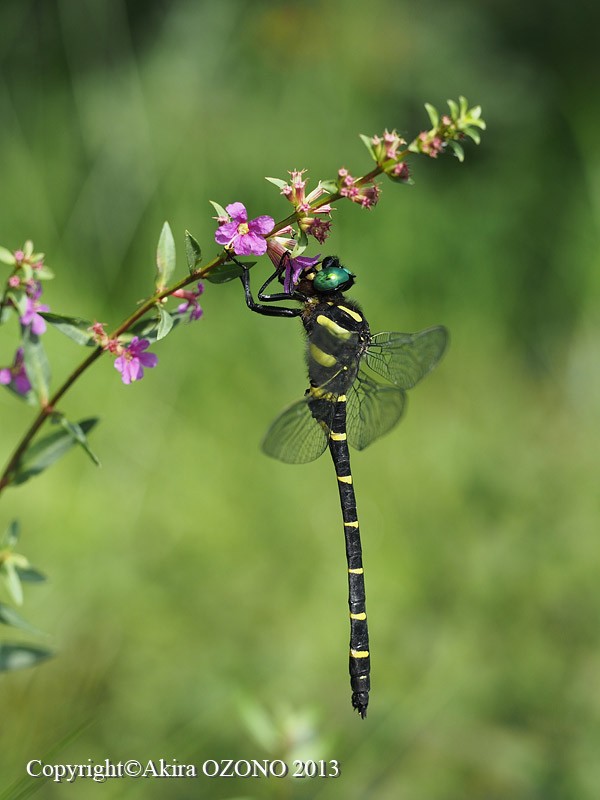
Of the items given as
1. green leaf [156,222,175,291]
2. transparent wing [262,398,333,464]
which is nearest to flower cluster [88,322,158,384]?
green leaf [156,222,175,291]

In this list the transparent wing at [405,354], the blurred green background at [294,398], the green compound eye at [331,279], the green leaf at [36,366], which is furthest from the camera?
the blurred green background at [294,398]

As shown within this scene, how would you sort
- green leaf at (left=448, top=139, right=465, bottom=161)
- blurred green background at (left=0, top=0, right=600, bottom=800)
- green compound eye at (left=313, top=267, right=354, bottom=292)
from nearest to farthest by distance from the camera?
green leaf at (left=448, top=139, right=465, bottom=161) → green compound eye at (left=313, top=267, right=354, bottom=292) → blurred green background at (left=0, top=0, right=600, bottom=800)

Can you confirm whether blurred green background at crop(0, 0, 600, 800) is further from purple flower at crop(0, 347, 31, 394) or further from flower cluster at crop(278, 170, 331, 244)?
flower cluster at crop(278, 170, 331, 244)

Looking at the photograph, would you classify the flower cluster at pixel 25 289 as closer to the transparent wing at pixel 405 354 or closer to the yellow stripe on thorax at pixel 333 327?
the yellow stripe on thorax at pixel 333 327

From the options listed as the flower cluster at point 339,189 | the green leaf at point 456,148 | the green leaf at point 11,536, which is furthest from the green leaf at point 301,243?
the green leaf at point 11,536

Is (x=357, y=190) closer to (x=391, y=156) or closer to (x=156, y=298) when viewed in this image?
(x=391, y=156)
